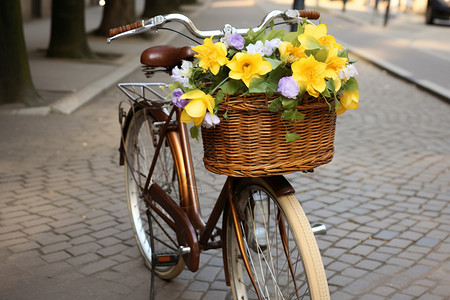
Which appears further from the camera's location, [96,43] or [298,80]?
[96,43]

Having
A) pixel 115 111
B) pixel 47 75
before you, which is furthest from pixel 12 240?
pixel 47 75

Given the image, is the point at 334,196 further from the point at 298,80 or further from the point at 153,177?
the point at 298,80

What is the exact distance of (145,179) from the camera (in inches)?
154

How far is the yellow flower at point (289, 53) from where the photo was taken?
245 cm

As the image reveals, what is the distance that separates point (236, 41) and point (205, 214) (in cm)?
240

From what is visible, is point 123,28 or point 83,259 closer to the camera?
point 123,28

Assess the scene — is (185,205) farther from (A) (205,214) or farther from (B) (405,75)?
(B) (405,75)

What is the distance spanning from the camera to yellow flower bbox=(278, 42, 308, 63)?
2.45 meters

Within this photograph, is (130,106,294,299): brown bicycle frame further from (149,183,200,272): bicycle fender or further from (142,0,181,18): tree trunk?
(142,0,181,18): tree trunk

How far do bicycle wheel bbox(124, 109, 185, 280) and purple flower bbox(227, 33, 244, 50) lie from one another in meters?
1.14

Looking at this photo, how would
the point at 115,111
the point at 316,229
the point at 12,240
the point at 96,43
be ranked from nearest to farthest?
the point at 316,229 < the point at 12,240 < the point at 115,111 < the point at 96,43

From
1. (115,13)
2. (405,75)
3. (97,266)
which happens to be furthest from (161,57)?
(115,13)

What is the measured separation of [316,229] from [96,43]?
14000 mm

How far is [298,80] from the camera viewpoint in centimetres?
239
